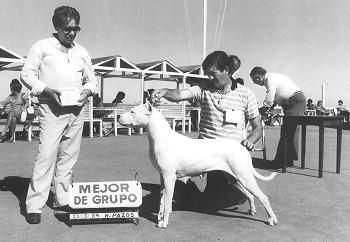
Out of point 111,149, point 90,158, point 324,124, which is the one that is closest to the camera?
point 324,124

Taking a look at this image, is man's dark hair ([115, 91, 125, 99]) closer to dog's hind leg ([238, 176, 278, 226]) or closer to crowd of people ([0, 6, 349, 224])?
crowd of people ([0, 6, 349, 224])

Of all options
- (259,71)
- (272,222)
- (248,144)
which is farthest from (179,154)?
(259,71)

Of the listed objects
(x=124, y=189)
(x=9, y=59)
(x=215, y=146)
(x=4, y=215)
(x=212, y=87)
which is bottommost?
(x=4, y=215)

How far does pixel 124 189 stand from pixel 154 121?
739mm

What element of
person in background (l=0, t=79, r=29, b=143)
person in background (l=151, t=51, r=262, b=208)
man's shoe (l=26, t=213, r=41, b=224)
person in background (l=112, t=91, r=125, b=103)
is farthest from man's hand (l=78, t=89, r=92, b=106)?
person in background (l=112, t=91, r=125, b=103)

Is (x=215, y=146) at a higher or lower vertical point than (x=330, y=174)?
higher

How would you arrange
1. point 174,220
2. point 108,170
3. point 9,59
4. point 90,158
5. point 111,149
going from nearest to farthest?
point 174,220 → point 108,170 → point 90,158 → point 111,149 → point 9,59

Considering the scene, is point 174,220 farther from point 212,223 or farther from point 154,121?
point 154,121

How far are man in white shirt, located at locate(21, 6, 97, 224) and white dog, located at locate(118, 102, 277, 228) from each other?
0.77 meters

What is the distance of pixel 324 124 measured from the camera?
639cm

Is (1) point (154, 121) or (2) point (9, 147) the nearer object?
(1) point (154, 121)

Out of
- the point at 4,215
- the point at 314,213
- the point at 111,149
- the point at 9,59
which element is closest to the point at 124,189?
the point at 4,215

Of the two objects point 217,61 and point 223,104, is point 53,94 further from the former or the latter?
point 223,104

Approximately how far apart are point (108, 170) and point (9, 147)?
14.6 feet
